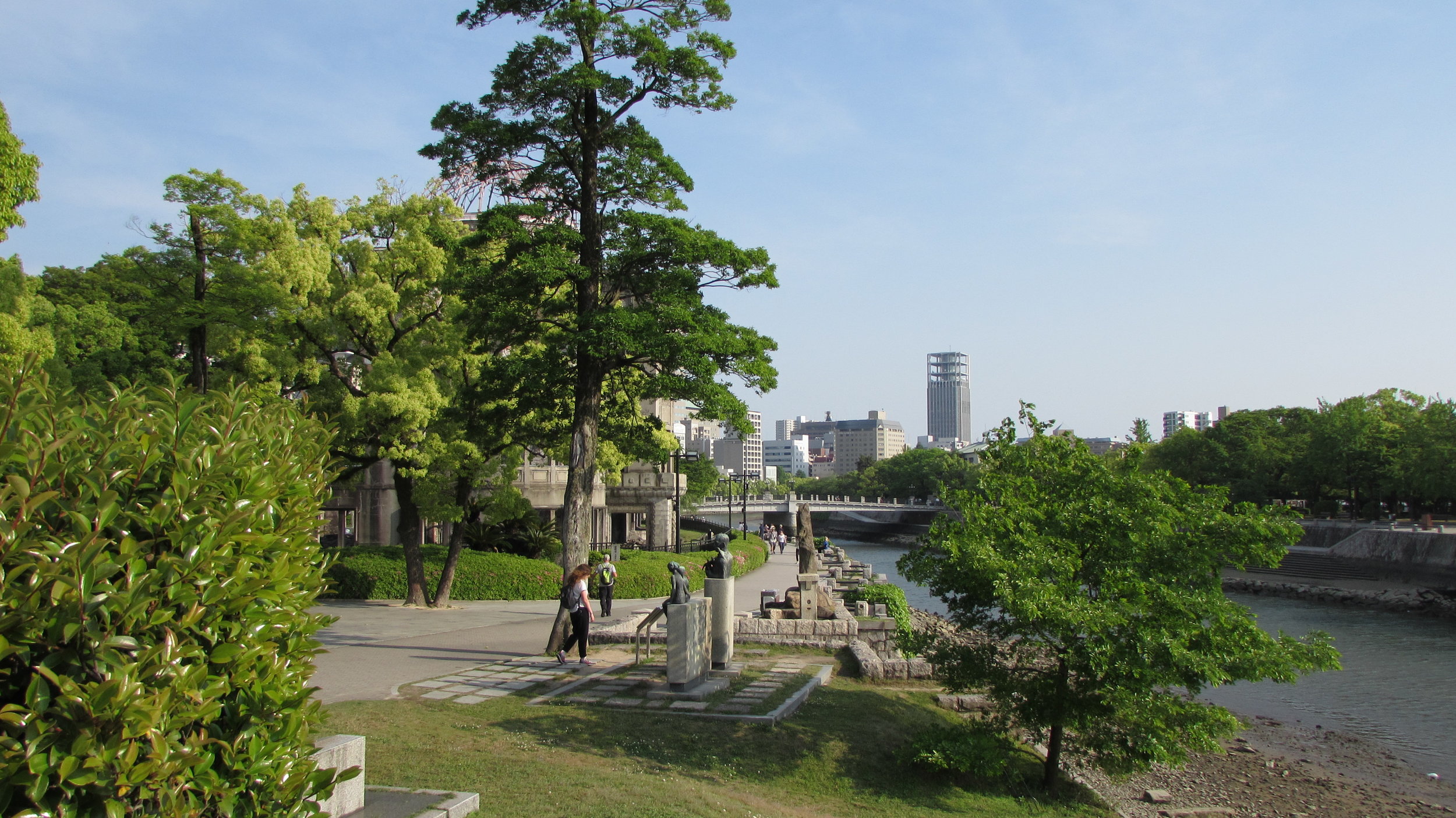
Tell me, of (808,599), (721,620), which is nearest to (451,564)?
(808,599)

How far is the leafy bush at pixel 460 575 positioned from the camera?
937 inches

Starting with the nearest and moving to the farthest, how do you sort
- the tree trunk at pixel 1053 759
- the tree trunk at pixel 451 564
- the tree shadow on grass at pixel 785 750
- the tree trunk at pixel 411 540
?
1. the tree shadow on grass at pixel 785 750
2. the tree trunk at pixel 1053 759
3. the tree trunk at pixel 411 540
4. the tree trunk at pixel 451 564

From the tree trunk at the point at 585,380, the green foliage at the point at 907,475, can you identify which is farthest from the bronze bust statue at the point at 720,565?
the green foliage at the point at 907,475

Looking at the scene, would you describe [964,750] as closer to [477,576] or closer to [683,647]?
[683,647]

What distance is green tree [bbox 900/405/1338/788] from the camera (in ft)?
30.0

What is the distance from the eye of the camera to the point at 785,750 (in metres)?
9.77

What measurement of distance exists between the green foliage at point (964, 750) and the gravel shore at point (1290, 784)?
2517 mm

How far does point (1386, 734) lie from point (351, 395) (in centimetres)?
2233

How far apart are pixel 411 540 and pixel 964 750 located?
16.4 meters

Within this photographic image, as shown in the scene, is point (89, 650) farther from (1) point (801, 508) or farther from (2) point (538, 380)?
(1) point (801, 508)

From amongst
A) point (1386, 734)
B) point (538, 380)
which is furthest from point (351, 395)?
point (1386, 734)

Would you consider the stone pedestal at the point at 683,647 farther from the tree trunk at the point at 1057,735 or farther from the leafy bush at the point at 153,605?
the leafy bush at the point at 153,605

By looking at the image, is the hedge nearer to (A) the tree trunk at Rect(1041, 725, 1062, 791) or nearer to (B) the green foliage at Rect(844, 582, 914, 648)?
(B) the green foliage at Rect(844, 582, 914, 648)

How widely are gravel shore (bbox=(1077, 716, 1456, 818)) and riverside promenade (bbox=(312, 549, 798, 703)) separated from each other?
935 centimetres
